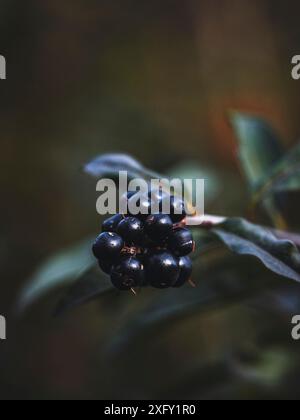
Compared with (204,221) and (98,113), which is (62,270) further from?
(98,113)

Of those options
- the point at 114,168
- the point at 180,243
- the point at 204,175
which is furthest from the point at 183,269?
the point at 204,175

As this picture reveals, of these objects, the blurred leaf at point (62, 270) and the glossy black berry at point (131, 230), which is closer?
the glossy black berry at point (131, 230)

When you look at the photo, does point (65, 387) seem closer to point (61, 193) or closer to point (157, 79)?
point (61, 193)

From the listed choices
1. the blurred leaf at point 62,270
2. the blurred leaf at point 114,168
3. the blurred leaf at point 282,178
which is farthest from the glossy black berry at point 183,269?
the blurred leaf at point 62,270

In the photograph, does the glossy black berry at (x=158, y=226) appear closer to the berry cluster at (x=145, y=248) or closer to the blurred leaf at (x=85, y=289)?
the berry cluster at (x=145, y=248)

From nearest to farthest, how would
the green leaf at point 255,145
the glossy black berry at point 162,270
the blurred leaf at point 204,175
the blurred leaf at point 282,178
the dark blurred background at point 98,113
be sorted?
the glossy black berry at point 162,270
the blurred leaf at point 282,178
the green leaf at point 255,145
the blurred leaf at point 204,175
the dark blurred background at point 98,113
